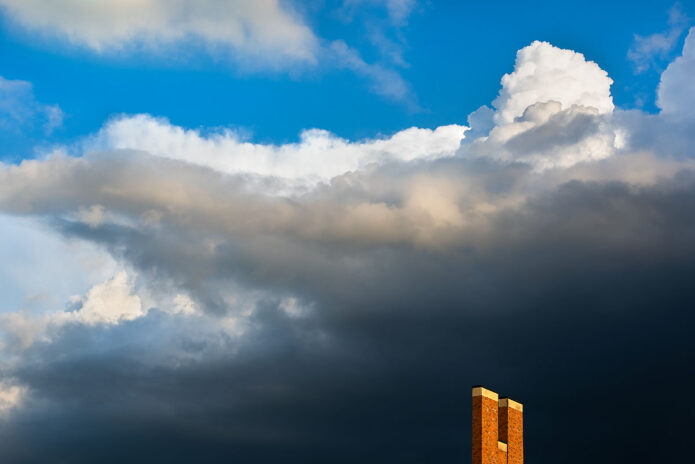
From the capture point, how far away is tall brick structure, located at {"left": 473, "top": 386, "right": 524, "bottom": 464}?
63.6m

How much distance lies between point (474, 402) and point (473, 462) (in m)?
3.84

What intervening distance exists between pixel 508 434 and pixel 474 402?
150 inches

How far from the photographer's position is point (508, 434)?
65750mm

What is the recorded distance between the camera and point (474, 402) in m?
64.1

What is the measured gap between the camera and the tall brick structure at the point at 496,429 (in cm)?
6359

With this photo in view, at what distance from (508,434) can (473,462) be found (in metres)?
3.46

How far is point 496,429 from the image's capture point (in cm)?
6462
